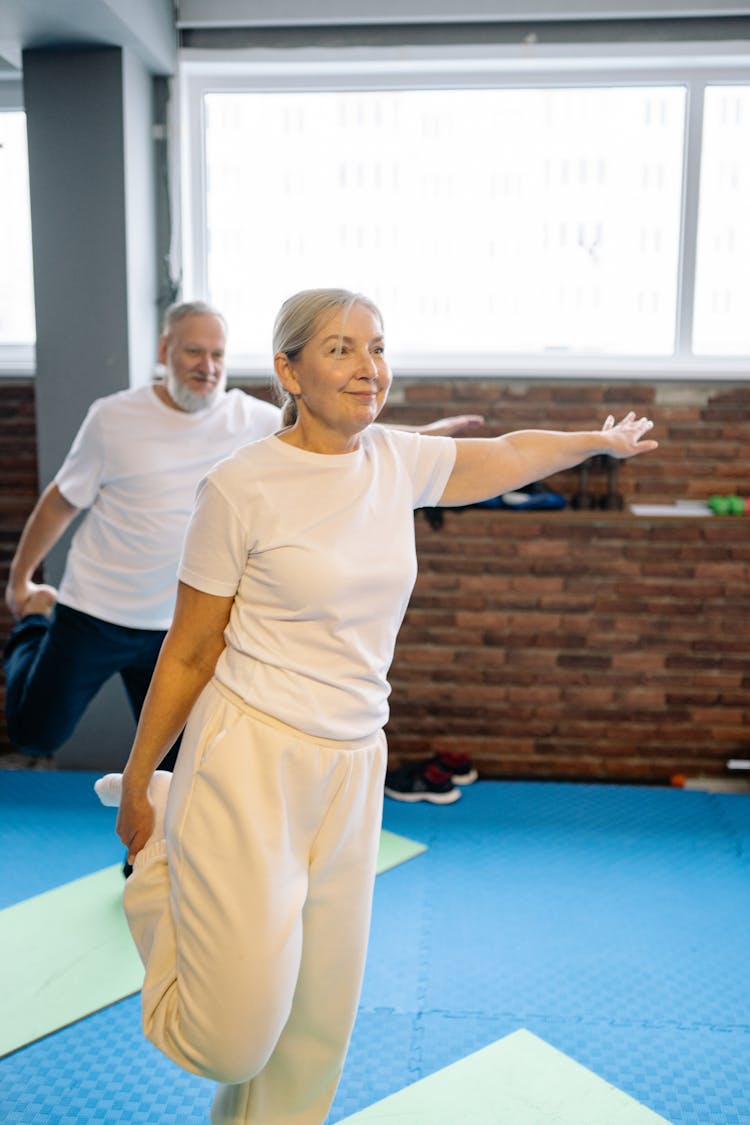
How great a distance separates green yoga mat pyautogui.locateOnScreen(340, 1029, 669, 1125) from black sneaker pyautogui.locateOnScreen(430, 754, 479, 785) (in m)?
1.59

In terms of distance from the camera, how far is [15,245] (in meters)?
4.12

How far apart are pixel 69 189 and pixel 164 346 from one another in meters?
1.22

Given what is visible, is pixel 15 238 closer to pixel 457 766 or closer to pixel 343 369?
pixel 457 766

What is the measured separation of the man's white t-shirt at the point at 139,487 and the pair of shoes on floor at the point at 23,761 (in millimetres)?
A: 1471

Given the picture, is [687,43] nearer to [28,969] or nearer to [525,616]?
[525,616]

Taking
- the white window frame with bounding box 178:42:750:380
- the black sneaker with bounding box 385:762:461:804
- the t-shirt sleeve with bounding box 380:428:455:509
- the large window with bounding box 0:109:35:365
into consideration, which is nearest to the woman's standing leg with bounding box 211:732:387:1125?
the t-shirt sleeve with bounding box 380:428:455:509

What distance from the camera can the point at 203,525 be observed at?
1.58 m

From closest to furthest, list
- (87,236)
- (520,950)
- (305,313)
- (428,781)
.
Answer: (305,313), (520,950), (87,236), (428,781)

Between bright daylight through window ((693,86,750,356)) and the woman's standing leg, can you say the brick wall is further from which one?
the woman's standing leg

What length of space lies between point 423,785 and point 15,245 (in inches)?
103

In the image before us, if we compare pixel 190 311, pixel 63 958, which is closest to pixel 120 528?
pixel 190 311

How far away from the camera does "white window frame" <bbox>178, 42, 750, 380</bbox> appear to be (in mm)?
3695

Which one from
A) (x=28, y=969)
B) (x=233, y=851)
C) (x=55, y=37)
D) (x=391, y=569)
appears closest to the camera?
(x=233, y=851)

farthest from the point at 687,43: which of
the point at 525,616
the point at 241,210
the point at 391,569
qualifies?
the point at 391,569
